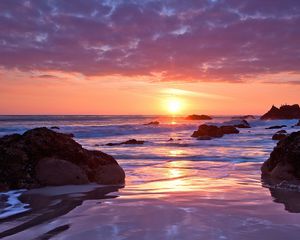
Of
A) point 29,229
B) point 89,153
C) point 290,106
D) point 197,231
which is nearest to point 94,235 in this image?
point 29,229

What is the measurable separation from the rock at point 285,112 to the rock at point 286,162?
62.2m

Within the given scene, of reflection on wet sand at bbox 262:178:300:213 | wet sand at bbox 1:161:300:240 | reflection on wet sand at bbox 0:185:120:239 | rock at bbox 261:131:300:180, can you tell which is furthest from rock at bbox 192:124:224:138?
reflection on wet sand at bbox 0:185:120:239

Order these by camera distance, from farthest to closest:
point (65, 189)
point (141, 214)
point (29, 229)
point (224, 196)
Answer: point (65, 189)
point (224, 196)
point (141, 214)
point (29, 229)

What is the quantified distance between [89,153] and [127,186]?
144cm

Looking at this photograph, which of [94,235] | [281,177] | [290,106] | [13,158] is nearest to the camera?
[94,235]

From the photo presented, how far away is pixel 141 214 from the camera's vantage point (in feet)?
15.2

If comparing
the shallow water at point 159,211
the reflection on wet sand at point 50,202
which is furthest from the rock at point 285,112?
the reflection on wet sand at point 50,202

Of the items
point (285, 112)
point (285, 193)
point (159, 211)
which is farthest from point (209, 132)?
point (285, 112)

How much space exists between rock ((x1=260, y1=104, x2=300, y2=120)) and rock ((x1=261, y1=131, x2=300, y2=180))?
6220 centimetres

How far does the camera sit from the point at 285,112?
2697 inches

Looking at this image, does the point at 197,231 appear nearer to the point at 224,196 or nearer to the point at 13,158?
the point at 224,196

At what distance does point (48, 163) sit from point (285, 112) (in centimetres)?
6668

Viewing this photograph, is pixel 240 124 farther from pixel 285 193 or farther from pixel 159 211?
pixel 159 211

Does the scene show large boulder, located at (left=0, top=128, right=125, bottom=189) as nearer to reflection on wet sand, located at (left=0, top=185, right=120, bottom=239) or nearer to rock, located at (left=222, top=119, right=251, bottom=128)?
reflection on wet sand, located at (left=0, top=185, right=120, bottom=239)
